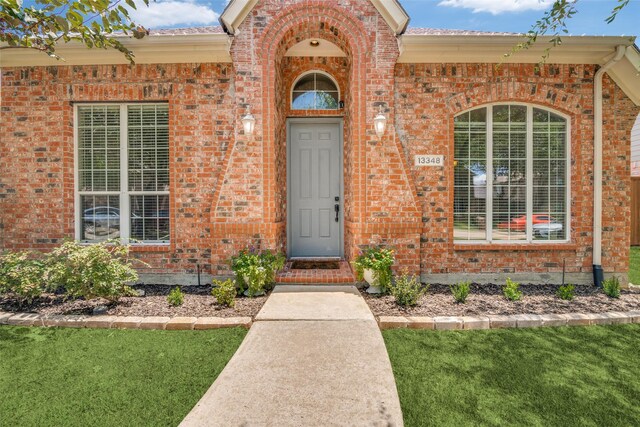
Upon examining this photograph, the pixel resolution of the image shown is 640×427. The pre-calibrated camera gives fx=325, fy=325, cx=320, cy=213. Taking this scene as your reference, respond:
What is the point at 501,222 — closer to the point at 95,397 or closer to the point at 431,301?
the point at 431,301

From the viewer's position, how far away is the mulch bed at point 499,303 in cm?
436

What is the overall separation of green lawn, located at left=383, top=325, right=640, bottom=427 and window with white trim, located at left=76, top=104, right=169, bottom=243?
15.1 feet

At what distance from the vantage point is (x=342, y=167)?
6.30 m

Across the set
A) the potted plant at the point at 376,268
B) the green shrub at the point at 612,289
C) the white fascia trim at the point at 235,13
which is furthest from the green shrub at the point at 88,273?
the green shrub at the point at 612,289

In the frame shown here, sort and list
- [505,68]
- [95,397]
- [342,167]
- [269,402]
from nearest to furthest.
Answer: [269,402] → [95,397] → [505,68] → [342,167]

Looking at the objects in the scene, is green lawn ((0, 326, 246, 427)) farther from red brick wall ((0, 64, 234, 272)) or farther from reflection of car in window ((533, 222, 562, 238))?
reflection of car in window ((533, 222, 562, 238))

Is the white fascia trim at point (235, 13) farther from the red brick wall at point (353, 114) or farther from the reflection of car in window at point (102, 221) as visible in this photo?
the reflection of car in window at point (102, 221)

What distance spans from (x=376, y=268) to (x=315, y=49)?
4.00 metres

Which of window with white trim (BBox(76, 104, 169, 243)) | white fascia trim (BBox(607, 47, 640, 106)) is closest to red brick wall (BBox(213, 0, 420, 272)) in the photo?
window with white trim (BBox(76, 104, 169, 243))

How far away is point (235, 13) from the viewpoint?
16.7ft

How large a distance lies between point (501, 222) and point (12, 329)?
7.26m

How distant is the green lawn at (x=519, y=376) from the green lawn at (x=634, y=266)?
3.13 metres

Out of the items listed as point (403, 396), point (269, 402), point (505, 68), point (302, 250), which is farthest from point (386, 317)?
point (505, 68)

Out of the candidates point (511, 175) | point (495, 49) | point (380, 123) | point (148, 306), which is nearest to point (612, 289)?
point (511, 175)
